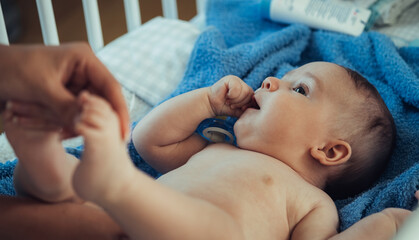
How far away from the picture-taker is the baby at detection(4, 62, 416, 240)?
51cm

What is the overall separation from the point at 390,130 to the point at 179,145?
422 mm

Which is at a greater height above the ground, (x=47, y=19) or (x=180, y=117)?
(x=47, y=19)

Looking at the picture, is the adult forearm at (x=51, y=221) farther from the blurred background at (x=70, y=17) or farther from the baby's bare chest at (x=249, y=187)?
the blurred background at (x=70, y=17)

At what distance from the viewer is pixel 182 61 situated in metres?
1.23

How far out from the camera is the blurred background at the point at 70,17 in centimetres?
220

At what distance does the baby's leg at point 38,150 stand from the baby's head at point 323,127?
365mm

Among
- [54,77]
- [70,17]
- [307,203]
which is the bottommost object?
[70,17]

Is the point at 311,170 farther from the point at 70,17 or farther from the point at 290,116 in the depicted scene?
the point at 70,17

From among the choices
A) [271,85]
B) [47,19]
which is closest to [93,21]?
[47,19]

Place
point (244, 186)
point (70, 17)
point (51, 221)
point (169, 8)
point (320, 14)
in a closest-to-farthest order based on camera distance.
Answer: point (51, 221)
point (244, 186)
point (320, 14)
point (169, 8)
point (70, 17)

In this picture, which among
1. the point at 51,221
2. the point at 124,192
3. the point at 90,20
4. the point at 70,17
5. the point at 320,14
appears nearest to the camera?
the point at 124,192

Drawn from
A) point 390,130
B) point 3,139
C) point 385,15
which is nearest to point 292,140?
point 390,130

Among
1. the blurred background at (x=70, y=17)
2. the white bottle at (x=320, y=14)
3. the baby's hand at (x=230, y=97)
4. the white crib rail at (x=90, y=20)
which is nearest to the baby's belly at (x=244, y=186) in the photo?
the baby's hand at (x=230, y=97)

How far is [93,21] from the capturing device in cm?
118
